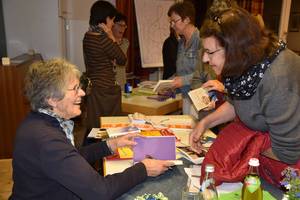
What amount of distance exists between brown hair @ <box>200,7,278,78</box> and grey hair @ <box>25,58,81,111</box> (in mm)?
618

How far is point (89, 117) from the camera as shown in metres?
2.92

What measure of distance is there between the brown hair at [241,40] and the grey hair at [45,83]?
0.62 meters

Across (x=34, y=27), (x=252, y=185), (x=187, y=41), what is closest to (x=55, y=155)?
(x=252, y=185)

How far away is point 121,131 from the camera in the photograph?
177 cm

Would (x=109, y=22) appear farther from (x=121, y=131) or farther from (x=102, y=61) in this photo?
(x=121, y=131)

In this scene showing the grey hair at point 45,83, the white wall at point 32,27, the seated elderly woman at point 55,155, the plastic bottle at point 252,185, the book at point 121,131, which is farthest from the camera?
the white wall at point 32,27

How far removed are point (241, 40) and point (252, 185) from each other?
48 centimetres

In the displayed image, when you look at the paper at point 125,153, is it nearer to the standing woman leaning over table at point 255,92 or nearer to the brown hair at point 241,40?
the standing woman leaning over table at point 255,92

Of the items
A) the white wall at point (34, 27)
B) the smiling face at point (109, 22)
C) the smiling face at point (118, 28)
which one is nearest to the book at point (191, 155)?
the smiling face at point (109, 22)

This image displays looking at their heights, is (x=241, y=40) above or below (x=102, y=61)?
above

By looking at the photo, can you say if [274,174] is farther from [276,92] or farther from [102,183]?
[102,183]

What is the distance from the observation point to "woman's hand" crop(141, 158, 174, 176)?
1316mm

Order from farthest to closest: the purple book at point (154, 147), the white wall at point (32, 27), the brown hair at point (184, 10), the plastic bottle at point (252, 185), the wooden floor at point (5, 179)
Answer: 1. the white wall at point (32, 27)
2. the wooden floor at point (5, 179)
3. the brown hair at point (184, 10)
4. the purple book at point (154, 147)
5. the plastic bottle at point (252, 185)

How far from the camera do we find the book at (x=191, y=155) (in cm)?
149
